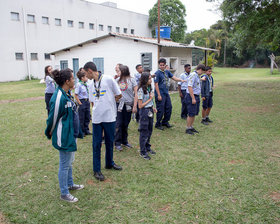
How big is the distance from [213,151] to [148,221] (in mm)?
2571

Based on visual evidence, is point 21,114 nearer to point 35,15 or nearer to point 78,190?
point 78,190

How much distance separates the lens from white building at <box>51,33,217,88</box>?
47.1ft

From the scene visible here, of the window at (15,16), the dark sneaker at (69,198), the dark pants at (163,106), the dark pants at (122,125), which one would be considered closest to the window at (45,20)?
the window at (15,16)

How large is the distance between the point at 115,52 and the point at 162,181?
13024 millimetres

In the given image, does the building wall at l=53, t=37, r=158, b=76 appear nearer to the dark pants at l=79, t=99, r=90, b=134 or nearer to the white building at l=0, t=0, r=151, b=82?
the white building at l=0, t=0, r=151, b=82

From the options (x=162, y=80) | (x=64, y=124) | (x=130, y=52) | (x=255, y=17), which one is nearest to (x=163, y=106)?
(x=162, y=80)

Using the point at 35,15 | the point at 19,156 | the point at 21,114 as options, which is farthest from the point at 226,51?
the point at 19,156

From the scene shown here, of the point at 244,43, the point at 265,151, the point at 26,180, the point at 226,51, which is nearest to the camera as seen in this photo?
the point at 26,180

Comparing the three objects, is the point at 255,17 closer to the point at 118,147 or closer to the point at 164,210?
the point at 118,147

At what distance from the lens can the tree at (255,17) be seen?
9.48 m

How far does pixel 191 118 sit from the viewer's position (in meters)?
6.04

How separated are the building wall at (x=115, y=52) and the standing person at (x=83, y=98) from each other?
29.0ft

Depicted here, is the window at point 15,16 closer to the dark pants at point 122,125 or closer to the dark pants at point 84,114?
the dark pants at point 84,114

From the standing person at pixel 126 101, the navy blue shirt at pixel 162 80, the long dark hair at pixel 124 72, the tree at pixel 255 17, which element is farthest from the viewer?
the tree at pixel 255 17
